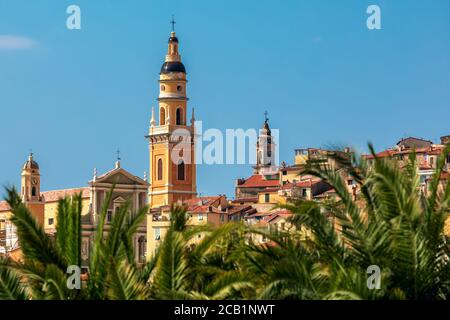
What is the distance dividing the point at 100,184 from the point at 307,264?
97.9 m

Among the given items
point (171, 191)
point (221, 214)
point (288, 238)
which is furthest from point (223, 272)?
point (171, 191)

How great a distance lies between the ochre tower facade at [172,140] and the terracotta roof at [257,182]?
7101mm

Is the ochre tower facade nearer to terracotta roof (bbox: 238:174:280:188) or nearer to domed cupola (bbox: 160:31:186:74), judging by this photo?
domed cupola (bbox: 160:31:186:74)

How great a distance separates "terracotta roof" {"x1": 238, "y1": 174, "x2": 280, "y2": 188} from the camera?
127 m

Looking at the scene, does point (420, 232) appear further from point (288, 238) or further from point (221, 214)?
point (221, 214)

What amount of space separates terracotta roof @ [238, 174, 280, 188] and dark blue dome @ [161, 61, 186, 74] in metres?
13.5

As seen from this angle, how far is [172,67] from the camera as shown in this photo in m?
142

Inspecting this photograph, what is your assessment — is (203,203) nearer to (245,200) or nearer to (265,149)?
(245,200)

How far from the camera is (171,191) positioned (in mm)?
136750

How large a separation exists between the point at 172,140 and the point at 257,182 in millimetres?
12857

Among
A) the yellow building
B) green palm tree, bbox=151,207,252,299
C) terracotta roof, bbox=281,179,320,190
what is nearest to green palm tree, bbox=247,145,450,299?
green palm tree, bbox=151,207,252,299

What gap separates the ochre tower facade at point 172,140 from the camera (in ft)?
455
